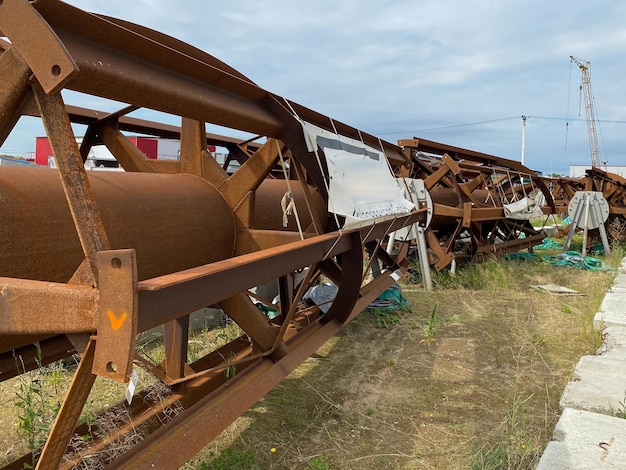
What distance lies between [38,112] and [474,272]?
7627mm

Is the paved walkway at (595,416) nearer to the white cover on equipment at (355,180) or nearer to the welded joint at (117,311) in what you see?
the white cover on equipment at (355,180)

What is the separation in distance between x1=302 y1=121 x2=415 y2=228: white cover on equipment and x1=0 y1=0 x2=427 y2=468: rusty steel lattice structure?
74 mm

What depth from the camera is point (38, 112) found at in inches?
60.2

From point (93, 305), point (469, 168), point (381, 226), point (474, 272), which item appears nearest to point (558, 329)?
point (474, 272)

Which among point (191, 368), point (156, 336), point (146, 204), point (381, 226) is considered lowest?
point (156, 336)

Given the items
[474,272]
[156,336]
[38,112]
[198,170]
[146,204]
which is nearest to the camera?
[38,112]

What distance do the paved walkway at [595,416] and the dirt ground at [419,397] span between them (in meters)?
0.25

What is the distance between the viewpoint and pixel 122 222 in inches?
82.8

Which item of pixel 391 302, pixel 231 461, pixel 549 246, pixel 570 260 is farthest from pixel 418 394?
pixel 549 246

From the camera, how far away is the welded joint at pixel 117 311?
4.31 feet

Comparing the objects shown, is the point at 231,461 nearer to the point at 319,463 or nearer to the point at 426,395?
the point at 319,463

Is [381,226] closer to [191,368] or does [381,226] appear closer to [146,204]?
[191,368]

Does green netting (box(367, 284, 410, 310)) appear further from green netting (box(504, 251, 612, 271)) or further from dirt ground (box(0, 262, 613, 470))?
green netting (box(504, 251, 612, 271))

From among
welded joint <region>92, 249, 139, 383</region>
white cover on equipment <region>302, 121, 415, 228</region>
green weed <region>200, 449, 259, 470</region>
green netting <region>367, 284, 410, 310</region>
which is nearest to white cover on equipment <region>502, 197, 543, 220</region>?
green netting <region>367, 284, 410, 310</region>
